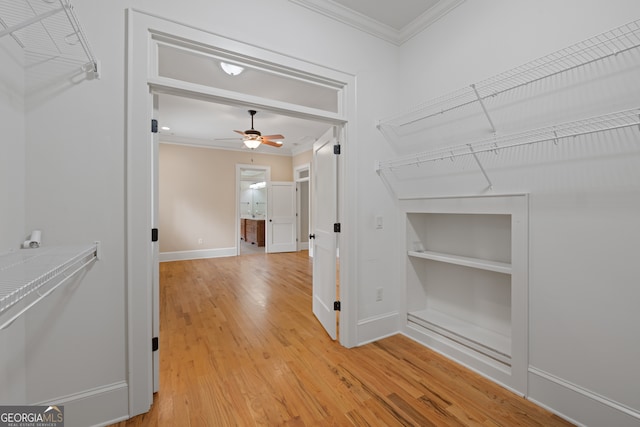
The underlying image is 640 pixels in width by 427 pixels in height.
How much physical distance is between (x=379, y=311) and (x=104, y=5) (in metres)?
3.02

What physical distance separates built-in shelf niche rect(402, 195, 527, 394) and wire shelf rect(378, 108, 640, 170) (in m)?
0.38

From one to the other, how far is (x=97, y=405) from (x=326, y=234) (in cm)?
202

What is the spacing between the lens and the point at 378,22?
8.38ft

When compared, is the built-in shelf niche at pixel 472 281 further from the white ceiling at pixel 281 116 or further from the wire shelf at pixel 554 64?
the white ceiling at pixel 281 116

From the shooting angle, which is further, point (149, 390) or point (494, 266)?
point (494, 266)

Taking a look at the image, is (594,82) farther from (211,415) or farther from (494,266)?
(211,415)

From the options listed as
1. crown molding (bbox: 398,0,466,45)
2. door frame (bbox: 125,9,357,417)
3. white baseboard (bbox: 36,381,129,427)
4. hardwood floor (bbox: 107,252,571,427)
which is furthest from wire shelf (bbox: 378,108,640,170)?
white baseboard (bbox: 36,381,129,427)

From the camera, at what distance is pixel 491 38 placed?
204 cm

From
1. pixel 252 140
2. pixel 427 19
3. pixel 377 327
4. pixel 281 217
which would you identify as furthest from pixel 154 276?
pixel 281 217

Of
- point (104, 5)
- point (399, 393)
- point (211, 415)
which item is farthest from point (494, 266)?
point (104, 5)

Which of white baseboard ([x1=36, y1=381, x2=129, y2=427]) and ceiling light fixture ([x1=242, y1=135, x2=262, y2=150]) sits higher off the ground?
ceiling light fixture ([x1=242, y1=135, x2=262, y2=150])

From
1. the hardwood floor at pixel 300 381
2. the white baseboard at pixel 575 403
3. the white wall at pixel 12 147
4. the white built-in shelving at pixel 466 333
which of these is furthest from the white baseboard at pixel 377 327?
the white wall at pixel 12 147

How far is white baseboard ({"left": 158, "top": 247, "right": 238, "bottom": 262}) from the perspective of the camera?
6.30 metres

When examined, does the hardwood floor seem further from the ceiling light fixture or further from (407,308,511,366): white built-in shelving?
the ceiling light fixture
